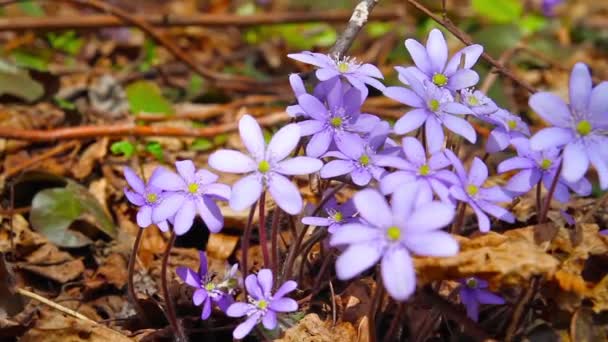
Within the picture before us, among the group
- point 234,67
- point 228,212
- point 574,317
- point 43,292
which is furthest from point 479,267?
point 234,67

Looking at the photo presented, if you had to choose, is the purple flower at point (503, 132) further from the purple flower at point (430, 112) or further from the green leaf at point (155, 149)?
the green leaf at point (155, 149)

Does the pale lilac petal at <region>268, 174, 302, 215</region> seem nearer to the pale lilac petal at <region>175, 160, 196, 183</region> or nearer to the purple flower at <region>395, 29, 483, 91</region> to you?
the pale lilac petal at <region>175, 160, 196, 183</region>

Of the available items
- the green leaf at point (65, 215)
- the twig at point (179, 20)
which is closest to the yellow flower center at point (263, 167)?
the green leaf at point (65, 215)

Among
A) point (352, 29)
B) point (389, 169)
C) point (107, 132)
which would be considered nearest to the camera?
point (389, 169)

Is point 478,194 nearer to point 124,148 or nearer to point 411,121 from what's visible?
point 411,121

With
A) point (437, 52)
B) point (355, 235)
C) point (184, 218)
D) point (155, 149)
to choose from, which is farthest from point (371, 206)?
point (155, 149)

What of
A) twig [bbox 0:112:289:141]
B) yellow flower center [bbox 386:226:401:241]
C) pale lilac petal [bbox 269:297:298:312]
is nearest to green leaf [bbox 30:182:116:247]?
twig [bbox 0:112:289:141]
